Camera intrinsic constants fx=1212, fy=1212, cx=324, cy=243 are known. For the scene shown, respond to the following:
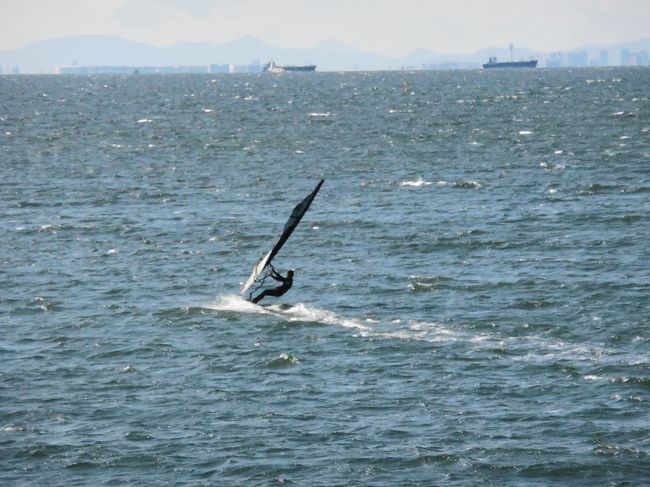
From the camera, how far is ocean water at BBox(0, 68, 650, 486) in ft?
90.7

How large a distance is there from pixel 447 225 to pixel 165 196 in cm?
1930

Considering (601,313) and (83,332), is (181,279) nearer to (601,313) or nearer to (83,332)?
(83,332)

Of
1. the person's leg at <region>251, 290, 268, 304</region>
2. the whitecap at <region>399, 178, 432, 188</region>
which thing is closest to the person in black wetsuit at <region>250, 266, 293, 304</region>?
the person's leg at <region>251, 290, 268, 304</region>

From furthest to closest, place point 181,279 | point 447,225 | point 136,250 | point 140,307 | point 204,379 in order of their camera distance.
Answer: point 447,225 < point 136,250 < point 181,279 < point 140,307 < point 204,379

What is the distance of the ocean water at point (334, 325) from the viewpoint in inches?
1089

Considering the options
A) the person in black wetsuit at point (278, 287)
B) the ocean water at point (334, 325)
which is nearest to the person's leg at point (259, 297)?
the person in black wetsuit at point (278, 287)

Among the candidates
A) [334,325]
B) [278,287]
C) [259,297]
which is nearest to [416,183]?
[259,297]

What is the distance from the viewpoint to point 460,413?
30156 millimetres

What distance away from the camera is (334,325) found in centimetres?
3931

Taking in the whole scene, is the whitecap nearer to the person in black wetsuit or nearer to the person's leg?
the person's leg

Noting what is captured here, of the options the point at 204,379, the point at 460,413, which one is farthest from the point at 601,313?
the point at 204,379

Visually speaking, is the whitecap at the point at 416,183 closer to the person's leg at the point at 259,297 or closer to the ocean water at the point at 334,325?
the ocean water at the point at 334,325

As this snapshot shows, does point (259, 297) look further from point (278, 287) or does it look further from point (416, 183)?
point (416, 183)

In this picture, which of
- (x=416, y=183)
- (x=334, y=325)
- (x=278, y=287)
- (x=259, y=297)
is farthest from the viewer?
(x=416, y=183)
